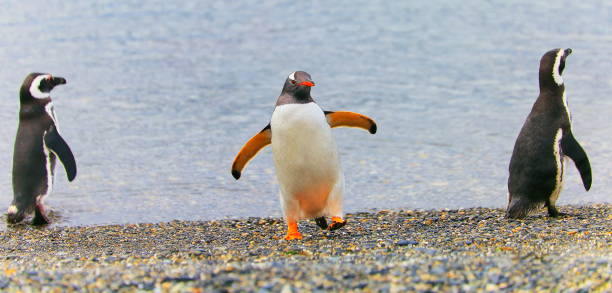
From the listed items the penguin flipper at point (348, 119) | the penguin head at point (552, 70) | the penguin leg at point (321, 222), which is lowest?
the penguin leg at point (321, 222)

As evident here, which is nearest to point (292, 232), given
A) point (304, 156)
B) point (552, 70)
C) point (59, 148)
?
point (304, 156)

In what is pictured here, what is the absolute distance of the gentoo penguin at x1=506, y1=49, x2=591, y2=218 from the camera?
6.90m

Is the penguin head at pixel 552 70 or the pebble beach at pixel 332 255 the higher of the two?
the penguin head at pixel 552 70

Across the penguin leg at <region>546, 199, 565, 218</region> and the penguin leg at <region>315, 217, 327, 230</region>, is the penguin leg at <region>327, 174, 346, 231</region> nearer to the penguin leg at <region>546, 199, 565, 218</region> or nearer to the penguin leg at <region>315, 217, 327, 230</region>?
the penguin leg at <region>315, 217, 327, 230</region>

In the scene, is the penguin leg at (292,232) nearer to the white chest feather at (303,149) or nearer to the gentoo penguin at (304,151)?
the gentoo penguin at (304,151)

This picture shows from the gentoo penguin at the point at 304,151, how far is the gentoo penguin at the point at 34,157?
2.31m

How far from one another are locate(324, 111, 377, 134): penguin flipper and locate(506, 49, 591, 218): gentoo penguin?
1249 mm

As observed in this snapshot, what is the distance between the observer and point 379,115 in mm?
13086

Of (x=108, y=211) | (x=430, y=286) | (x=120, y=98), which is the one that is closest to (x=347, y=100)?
(x=120, y=98)

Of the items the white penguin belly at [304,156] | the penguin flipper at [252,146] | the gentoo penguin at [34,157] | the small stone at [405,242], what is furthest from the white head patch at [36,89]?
the small stone at [405,242]

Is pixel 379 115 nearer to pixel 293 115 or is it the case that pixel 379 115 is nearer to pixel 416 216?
pixel 416 216

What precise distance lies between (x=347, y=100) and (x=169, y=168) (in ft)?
14.0

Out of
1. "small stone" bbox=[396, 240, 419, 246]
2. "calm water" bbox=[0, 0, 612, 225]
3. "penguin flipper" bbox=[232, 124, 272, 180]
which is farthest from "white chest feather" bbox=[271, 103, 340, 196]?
"calm water" bbox=[0, 0, 612, 225]

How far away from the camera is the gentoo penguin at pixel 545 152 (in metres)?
6.90
